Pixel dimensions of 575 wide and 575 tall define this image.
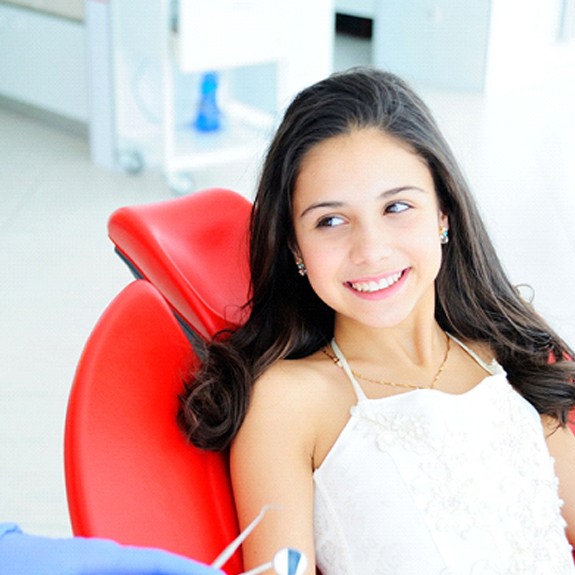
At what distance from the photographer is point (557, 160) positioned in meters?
4.44

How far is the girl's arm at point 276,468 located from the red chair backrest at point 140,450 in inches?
1.7

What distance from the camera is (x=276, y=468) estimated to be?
121 cm

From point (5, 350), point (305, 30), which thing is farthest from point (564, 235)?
point (5, 350)

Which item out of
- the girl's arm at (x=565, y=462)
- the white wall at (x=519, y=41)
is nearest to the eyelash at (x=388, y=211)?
the girl's arm at (x=565, y=462)

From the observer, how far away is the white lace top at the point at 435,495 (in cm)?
120

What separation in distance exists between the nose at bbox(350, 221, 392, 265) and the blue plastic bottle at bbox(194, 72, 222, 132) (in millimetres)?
3004

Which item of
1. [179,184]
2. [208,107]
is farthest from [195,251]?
[208,107]

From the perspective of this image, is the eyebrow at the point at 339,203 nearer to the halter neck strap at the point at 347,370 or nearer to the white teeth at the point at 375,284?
the white teeth at the point at 375,284

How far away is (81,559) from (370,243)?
635mm

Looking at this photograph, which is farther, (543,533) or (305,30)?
(305,30)

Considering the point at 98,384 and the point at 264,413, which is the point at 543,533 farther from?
the point at 98,384

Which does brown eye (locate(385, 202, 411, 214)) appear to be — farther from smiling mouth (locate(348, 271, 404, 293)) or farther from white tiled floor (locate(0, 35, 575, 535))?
white tiled floor (locate(0, 35, 575, 535))

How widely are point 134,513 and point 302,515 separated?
0.21m

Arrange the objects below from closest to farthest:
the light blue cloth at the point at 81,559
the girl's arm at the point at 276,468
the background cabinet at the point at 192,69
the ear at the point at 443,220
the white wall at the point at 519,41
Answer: the light blue cloth at the point at 81,559 → the girl's arm at the point at 276,468 → the ear at the point at 443,220 → the background cabinet at the point at 192,69 → the white wall at the point at 519,41
